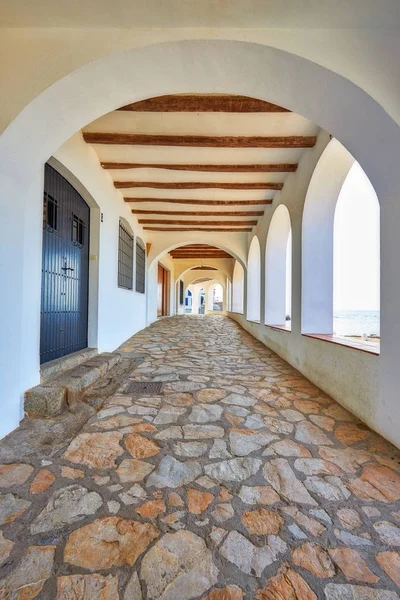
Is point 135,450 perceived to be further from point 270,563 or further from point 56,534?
point 270,563

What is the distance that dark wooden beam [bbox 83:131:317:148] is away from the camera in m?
3.09

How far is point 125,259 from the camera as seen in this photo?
5.48 metres

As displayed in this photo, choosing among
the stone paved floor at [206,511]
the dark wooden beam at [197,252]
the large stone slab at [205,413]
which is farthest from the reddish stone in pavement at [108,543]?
Result: the dark wooden beam at [197,252]

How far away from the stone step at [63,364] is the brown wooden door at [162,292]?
7334 millimetres

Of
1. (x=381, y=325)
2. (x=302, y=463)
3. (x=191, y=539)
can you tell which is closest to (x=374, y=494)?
(x=302, y=463)

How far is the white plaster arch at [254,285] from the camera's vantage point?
7.32 meters

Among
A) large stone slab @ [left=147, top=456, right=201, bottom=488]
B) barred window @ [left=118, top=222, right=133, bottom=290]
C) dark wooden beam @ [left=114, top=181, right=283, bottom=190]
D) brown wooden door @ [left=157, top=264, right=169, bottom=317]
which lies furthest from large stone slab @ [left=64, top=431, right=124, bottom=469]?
brown wooden door @ [left=157, top=264, right=169, bottom=317]

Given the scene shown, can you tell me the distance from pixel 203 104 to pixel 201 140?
0.63 meters

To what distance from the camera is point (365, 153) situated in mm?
1961

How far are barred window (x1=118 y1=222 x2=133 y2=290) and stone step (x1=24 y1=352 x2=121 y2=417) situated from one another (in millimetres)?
2323

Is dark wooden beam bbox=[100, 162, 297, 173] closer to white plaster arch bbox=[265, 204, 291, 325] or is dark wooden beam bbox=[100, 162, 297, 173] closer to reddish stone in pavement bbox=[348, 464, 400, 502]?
white plaster arch bbox=[265, 204, 291, 325]

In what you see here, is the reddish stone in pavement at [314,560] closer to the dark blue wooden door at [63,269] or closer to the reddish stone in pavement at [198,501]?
the reddish stone in pavement at [198,501]

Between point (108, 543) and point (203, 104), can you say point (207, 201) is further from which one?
point (108, 543)

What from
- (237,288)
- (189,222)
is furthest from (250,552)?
(237,288)
